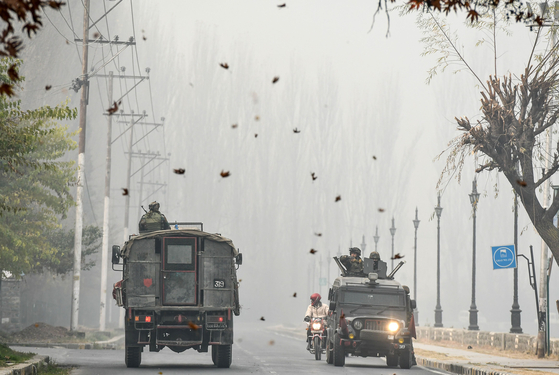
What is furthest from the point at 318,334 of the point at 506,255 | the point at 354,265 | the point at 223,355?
the point at 506,255

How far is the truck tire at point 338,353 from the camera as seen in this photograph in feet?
69.1

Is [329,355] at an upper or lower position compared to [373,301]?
lower

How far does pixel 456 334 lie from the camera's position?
37.7 metres

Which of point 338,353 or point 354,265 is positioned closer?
point 338,353

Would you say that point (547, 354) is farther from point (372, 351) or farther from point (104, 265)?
point (104, 265)

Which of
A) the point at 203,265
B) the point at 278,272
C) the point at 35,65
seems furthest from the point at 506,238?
the point at 203,265

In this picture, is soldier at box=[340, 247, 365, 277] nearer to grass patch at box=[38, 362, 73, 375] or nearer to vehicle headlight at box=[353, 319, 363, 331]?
vehicle headlight at box=[353, 319, 363, 331]

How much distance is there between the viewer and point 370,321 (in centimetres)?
2086

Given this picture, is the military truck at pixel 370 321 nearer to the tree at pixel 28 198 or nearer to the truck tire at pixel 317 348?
the truck tire at pixel 317 348

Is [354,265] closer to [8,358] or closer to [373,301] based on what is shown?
[373,301]

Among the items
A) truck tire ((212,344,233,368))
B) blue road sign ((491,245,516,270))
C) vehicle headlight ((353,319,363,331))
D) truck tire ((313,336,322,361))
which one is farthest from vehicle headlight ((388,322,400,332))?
blue road sign ((491,245,516,270))

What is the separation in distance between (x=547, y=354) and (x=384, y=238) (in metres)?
107

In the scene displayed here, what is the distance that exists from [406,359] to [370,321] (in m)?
1.40

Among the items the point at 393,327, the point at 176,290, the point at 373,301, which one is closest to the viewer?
the point at 176,290
